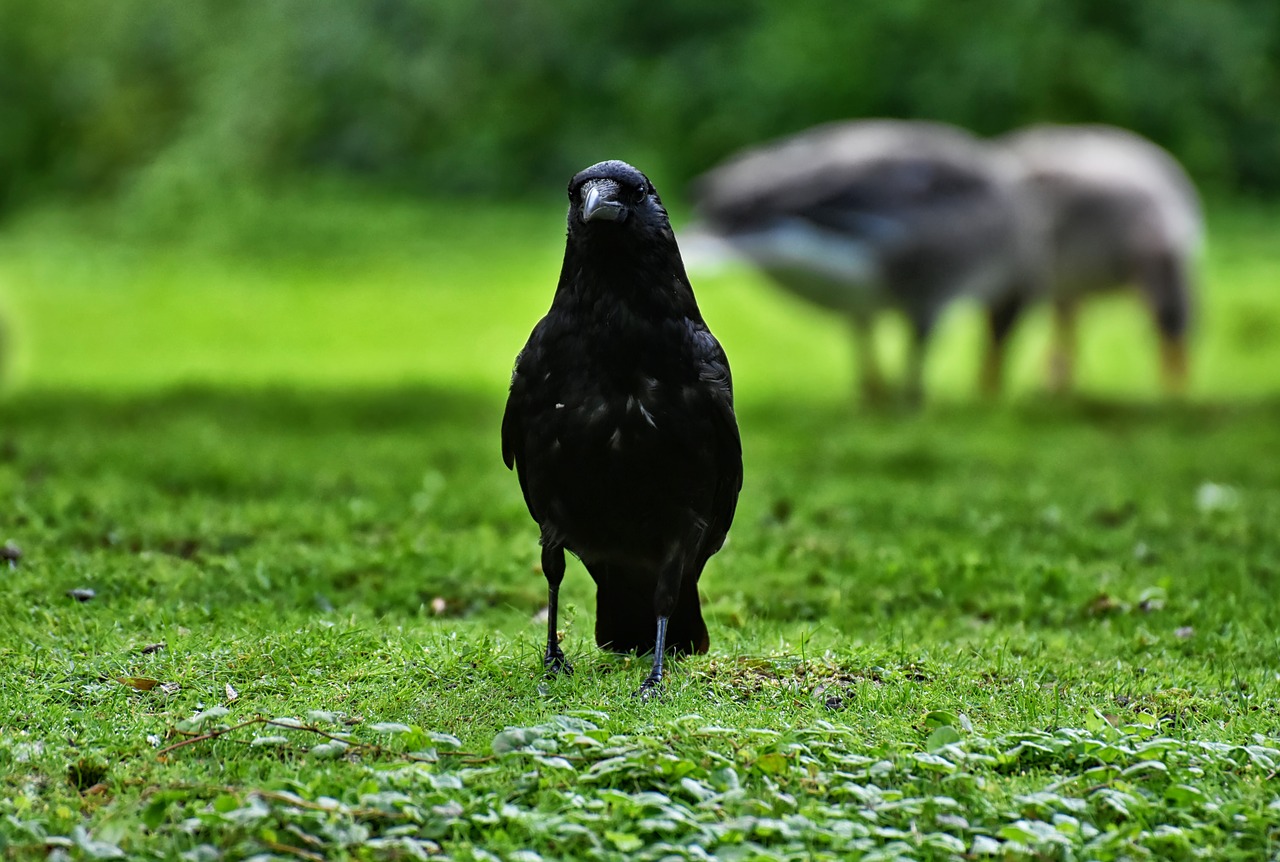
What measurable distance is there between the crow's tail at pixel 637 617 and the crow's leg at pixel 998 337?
26.4ft

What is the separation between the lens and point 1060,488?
29.4ft

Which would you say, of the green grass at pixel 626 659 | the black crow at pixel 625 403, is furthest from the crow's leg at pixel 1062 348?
the black crow at pixel 625 403

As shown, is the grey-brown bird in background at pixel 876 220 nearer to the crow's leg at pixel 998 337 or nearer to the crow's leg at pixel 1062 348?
the crow's leg at pixel 998 337

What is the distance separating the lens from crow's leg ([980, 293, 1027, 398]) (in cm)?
1288

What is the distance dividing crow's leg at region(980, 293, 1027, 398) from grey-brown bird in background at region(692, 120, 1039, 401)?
1.78 ft

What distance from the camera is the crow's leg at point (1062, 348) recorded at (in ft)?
45.8

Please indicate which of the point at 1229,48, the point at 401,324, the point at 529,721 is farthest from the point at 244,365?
the point at 1229,48

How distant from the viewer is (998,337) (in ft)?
43.7

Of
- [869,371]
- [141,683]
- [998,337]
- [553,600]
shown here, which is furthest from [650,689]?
[998,337]

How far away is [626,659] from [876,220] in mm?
6616

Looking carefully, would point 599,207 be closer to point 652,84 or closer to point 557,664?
point 557,664

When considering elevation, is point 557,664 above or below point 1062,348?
below

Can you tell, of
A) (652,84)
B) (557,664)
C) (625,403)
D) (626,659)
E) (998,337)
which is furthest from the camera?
(652,84)

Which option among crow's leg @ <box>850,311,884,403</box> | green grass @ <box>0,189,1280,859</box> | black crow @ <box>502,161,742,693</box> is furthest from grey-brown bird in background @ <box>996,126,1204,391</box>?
black crow @ <box>502,161,742,693</box>
